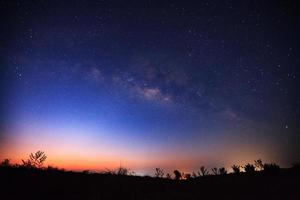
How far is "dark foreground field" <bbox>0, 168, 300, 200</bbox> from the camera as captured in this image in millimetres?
9286

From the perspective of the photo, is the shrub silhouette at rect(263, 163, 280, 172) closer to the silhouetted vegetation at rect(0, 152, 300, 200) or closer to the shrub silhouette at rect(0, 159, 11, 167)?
the silhouetted vegetation at rect(0, 152, 300, 200)

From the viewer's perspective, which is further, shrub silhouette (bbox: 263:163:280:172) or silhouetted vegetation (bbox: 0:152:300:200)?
shrub silhouette (bbox: 263:163:280:172)

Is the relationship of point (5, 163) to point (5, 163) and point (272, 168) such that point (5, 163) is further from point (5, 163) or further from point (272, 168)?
point (272, 168)

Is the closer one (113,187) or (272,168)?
(113,187)

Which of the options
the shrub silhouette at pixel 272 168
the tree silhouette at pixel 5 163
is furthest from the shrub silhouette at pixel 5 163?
the shrub silhouette at pixel 272 168

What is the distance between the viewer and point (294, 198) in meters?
10.2

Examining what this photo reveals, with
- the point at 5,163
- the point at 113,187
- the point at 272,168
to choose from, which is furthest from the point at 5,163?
the point at 272,168

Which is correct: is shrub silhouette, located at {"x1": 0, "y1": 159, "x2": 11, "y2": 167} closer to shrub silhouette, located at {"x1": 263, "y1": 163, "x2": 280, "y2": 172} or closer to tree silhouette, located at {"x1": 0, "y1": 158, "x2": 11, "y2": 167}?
tree silhouette, located at {"x1": 0, "y1": 158, "x2": 11, "y2": 167}

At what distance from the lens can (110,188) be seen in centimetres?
1030

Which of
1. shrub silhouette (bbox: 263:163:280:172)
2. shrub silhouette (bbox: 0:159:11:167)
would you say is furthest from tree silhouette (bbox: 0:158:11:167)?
shrub silhouette (bbox: 263:163:280:172)

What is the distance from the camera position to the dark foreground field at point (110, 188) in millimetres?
9286

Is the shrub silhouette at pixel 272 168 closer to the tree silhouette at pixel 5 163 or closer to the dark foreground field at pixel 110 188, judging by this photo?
the dark foreground field at pixel 110 188

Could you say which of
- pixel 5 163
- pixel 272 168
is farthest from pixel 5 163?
pixel 272 168

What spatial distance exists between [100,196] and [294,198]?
25.2 ft
